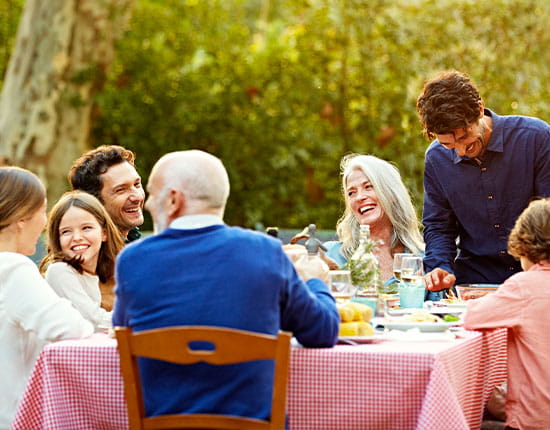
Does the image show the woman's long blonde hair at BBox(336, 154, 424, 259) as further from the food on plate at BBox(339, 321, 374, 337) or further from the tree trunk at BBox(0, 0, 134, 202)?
the tree trunk at BBox(0, 0, 134, 202)

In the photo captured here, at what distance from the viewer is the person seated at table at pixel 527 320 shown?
10.1 ft

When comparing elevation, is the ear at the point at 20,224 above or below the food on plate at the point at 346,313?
above

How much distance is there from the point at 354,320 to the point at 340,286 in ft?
0.62

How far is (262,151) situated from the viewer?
10.3 meters

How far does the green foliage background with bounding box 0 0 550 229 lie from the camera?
968 cm

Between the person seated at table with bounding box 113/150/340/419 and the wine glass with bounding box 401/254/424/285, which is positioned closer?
the person seated at table with bounding box 113/150/340/419

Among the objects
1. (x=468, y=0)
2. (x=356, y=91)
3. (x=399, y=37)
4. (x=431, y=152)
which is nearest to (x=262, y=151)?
(x=356, y=91)

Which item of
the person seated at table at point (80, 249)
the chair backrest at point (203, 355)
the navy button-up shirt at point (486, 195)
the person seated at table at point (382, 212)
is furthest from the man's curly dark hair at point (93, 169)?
the chair backrest at point (203, 355)

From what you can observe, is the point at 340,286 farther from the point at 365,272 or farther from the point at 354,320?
the point at 365,272

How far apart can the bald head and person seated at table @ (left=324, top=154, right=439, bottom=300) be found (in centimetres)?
200

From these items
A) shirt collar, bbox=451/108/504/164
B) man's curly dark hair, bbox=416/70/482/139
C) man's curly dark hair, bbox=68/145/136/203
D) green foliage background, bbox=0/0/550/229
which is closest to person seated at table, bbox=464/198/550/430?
man's curly dark hair, bbox=416/70/482/139

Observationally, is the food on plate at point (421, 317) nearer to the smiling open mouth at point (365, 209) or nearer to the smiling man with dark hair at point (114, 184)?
the smiling open mouth at point (365, 209)

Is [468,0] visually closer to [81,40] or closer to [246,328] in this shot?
[81,40]

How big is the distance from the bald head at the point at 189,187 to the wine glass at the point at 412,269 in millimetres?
1128
